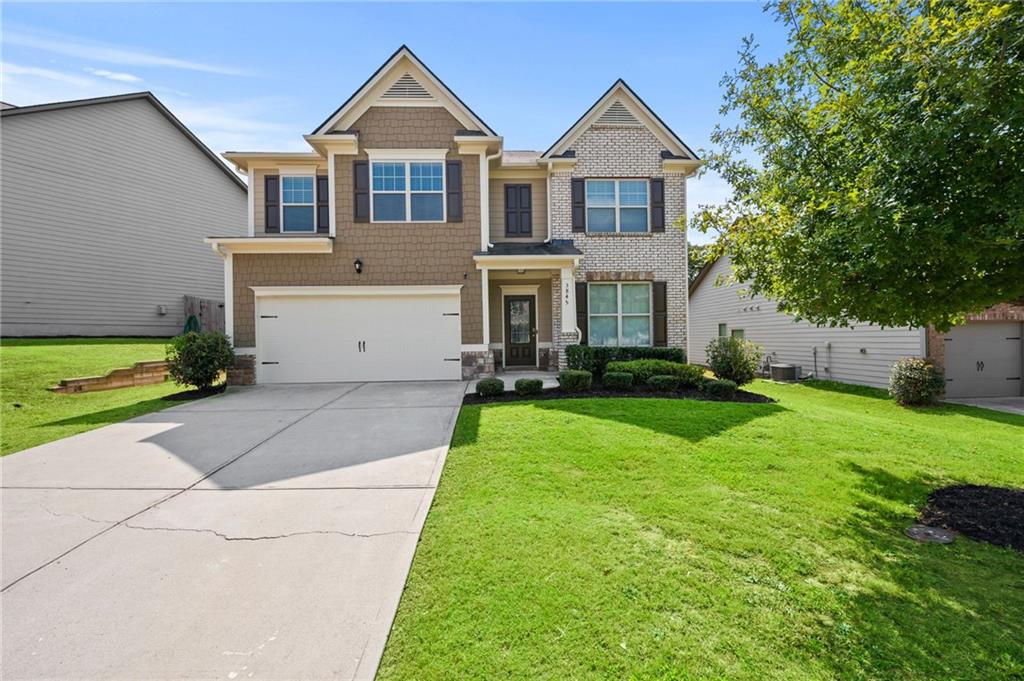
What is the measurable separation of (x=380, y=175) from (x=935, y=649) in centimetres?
1232

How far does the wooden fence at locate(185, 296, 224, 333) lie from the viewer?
18156mm

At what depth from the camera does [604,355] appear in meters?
11.2

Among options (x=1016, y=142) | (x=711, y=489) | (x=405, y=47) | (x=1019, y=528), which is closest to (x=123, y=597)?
(x=711, y=489)

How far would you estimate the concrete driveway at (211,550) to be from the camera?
7.95ft

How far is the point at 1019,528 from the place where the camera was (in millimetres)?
3963

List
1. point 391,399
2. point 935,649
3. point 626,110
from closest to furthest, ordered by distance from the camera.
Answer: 1. point 935,649
2. point 391,399
3. point 626,110

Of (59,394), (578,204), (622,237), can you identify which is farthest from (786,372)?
(59,394)

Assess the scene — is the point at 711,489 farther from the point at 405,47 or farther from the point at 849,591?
the point at 405,47

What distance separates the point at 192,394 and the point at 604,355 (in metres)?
9.70

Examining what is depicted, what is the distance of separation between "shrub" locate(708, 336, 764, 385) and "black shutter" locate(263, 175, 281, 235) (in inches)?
465

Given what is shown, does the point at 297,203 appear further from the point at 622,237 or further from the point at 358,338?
the point at 622,237

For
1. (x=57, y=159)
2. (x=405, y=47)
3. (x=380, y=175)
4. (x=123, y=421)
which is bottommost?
(x=123, y=421)

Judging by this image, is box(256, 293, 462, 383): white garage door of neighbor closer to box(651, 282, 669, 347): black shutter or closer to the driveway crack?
box(651, 282, 669, 347): black shutter

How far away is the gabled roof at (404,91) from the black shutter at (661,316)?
6.17m
